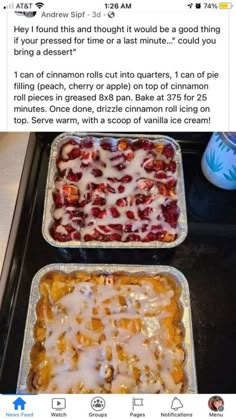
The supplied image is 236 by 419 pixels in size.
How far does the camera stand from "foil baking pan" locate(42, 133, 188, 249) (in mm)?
742

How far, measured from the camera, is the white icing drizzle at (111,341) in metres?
0.65

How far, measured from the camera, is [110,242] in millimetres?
743

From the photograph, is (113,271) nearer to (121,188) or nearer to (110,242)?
(110,242)

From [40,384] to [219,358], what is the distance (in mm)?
272

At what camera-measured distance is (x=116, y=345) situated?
0.68m
